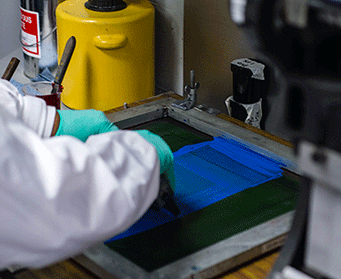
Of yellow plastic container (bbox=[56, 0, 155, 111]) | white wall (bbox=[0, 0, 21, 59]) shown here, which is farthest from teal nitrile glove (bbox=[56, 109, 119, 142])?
white wall (bbox=[0, 0, 21, 59])

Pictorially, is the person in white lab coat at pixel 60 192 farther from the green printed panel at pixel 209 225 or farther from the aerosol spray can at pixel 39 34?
the aerosol spray can at pixel 39 34

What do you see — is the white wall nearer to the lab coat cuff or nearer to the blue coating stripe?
the blue coating stripe

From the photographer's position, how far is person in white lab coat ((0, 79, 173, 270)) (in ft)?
1.88

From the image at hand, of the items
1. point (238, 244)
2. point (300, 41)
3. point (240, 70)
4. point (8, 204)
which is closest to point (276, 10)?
point (300, 41)

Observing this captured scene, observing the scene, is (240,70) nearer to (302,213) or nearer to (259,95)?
(259,95)

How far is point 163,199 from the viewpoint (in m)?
0.99

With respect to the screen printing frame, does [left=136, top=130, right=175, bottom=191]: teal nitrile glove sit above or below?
above

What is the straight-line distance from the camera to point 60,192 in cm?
59

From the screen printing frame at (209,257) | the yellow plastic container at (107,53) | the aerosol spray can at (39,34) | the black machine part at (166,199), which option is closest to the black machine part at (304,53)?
the screen printing frame at (209,257)

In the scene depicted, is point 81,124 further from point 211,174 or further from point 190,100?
point 190,100

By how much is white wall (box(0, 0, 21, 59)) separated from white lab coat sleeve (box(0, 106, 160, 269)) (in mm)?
1604

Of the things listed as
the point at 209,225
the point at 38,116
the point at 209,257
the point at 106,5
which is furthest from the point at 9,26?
the point at 209,257

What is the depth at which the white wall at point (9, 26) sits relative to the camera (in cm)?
206

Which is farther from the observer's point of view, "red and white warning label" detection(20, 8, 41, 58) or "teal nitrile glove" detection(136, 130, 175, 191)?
"red and white warning label" detection(20, 8, 41, 58)
